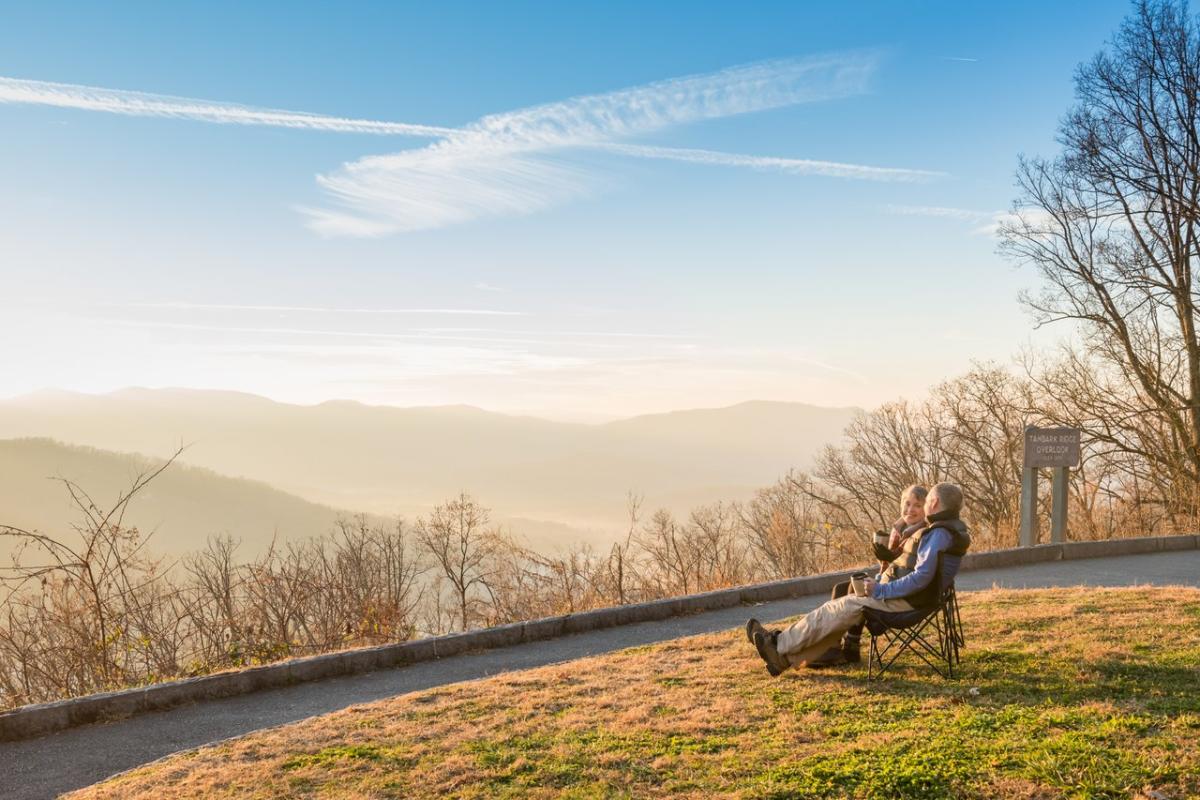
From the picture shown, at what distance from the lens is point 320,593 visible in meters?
13.8

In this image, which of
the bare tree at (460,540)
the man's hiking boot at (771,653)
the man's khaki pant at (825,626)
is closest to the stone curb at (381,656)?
the man's hiking boot at (771,653)

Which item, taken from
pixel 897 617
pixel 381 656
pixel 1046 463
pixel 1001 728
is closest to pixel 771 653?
pixel 897 617

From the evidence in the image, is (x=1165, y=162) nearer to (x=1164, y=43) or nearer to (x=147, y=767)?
(x=1164, y=43)

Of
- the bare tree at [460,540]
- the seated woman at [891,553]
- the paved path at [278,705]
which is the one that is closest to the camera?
the paved path at [278,705]

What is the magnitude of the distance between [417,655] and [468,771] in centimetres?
412

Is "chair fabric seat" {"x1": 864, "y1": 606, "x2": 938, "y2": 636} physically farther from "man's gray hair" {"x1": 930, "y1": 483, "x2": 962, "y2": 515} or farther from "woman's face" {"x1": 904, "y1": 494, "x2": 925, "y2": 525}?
"woman's face" {"x1": 904, "y1": 494, "x2": 925, "y2": 525}

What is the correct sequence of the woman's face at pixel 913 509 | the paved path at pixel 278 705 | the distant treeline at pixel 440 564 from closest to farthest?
the paved path at pixel 278 705
the woman's face at pixel 913 509
the distant treeline at pixel 440 564

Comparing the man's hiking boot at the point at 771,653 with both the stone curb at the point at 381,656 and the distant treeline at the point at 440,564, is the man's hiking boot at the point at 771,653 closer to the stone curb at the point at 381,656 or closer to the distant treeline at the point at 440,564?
the stone curb at the point at 381,656

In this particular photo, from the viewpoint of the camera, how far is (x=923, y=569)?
654cm

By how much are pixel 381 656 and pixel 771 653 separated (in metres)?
4.04

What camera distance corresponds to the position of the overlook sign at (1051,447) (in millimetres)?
14156

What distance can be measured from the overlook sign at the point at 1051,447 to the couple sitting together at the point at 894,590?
26.6ft

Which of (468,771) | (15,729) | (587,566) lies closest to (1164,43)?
(587,566)

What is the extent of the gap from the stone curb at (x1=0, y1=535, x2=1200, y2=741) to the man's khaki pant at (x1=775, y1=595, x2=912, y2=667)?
3.73 m
